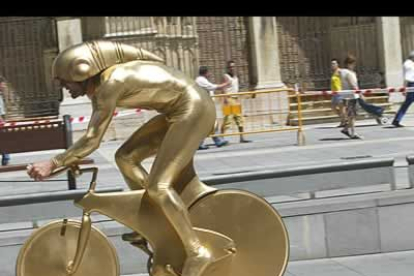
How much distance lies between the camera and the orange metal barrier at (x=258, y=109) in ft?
51.6

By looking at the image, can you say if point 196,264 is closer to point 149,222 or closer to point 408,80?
point 149,222

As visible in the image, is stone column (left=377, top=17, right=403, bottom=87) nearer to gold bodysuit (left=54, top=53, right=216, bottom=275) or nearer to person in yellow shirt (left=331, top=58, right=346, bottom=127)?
person in yellow shirt (left=331, top=58, right=346, bottom=127)

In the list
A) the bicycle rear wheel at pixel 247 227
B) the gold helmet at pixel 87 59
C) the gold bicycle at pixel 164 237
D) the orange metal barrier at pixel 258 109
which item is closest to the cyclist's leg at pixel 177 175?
the gold bicycle at pixel 164 237

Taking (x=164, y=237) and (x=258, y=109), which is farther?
(x=258, y=109)

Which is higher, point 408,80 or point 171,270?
point 171,270

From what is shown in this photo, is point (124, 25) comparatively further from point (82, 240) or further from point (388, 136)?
point (82, 240)

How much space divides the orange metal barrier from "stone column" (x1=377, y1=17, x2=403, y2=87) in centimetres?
382

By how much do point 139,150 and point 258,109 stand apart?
10957mm

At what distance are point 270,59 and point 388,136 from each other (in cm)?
526

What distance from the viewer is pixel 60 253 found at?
5516 mm

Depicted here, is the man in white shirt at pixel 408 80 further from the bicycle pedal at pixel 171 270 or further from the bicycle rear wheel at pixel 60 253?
the bicycle rear wheel at pixel 60 253

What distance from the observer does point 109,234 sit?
274 inches

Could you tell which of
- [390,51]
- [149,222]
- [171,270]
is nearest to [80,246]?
[149,222]
